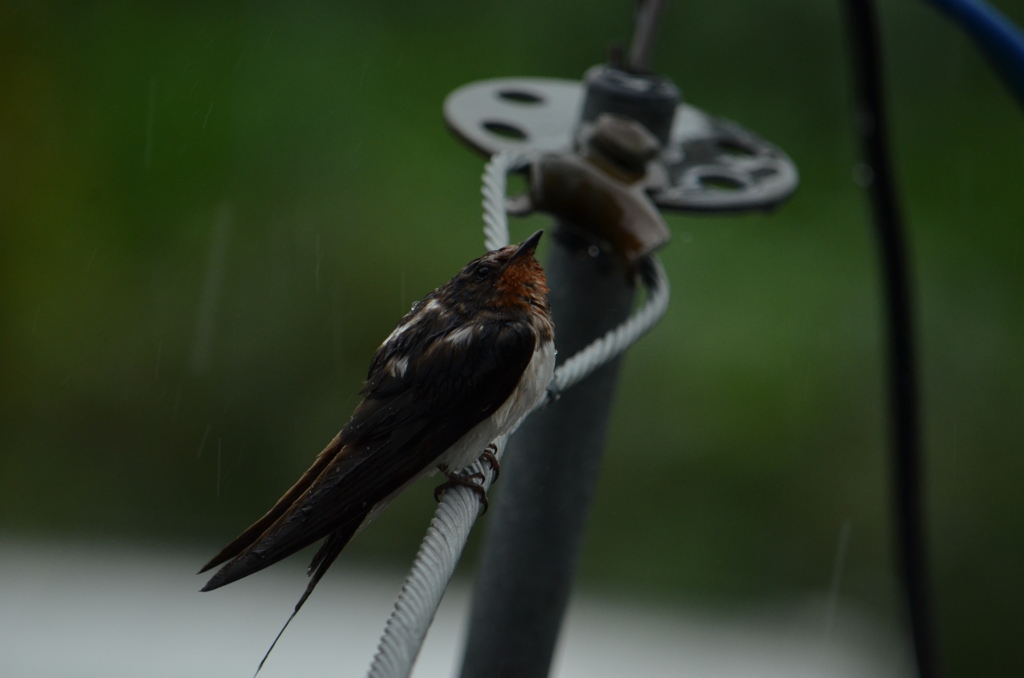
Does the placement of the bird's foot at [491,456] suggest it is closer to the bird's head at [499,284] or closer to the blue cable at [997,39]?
the bird's head at [499,284]

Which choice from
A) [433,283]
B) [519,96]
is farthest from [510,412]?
[433,283]

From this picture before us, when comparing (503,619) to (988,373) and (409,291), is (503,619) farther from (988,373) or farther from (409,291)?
(988,373)

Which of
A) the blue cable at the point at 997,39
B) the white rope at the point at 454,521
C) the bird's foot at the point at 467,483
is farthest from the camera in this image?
the blue cable at the point at 997,39

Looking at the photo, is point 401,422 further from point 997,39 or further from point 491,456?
point 997,39

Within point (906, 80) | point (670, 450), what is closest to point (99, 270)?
→ point (670, 450)

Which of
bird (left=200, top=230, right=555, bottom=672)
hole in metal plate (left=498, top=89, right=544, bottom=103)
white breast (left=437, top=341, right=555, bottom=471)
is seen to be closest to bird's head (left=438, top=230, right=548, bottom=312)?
bird (left=200, top=230, right=555, bottom=672)

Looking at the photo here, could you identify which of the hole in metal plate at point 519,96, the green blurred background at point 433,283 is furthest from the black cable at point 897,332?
the green blurred background at point 433,283
